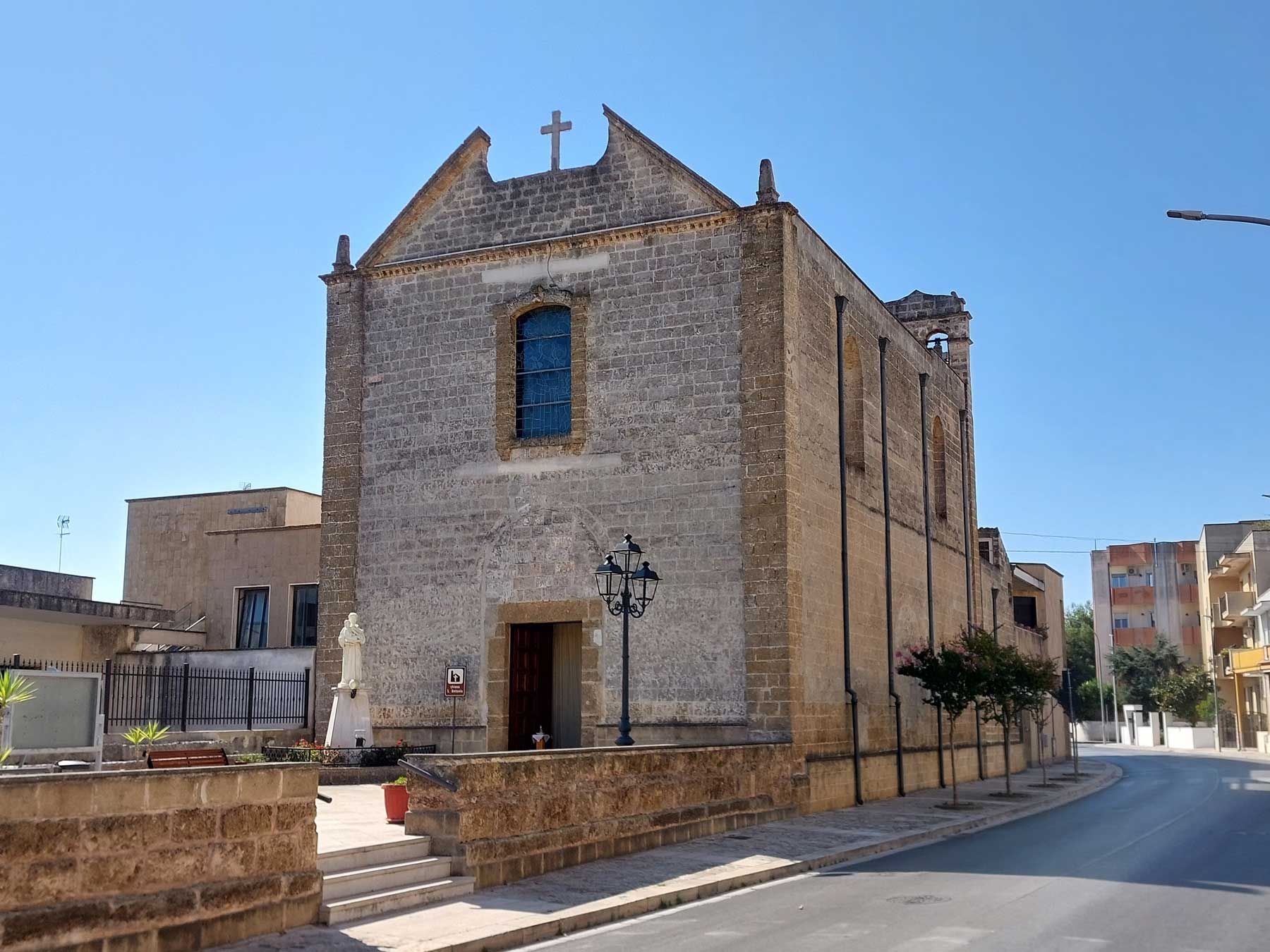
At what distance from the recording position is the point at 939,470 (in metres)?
31.4

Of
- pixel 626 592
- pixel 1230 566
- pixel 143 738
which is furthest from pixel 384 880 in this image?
pixel 1230 566

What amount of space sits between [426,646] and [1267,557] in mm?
55753

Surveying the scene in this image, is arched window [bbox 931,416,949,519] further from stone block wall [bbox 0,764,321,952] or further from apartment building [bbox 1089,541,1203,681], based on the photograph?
apartment building [bbox 1089,541,1203,681]

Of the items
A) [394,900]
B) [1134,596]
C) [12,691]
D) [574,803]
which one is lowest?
[394,900]

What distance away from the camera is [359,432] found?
77.3ft

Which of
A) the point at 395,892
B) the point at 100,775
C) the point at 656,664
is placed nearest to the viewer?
the point at 100,775

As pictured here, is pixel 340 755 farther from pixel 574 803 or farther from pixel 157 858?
pixel 157 858

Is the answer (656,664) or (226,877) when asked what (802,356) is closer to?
(656,664)

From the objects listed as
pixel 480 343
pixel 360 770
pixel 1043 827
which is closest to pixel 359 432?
pixel 480 343

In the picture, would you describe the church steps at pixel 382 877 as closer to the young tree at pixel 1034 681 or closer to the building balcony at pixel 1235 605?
the young tree at pixel 1034 681

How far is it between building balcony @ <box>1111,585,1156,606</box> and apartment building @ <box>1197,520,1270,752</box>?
4706mm

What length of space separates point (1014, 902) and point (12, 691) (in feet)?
30.2

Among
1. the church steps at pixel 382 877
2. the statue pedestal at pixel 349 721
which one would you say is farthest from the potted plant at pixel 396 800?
the statue pedestal at pixel 349 721

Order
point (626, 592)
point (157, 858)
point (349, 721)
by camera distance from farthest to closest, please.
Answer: point (349, 721) → point (626, 592) → point (157, 858)
